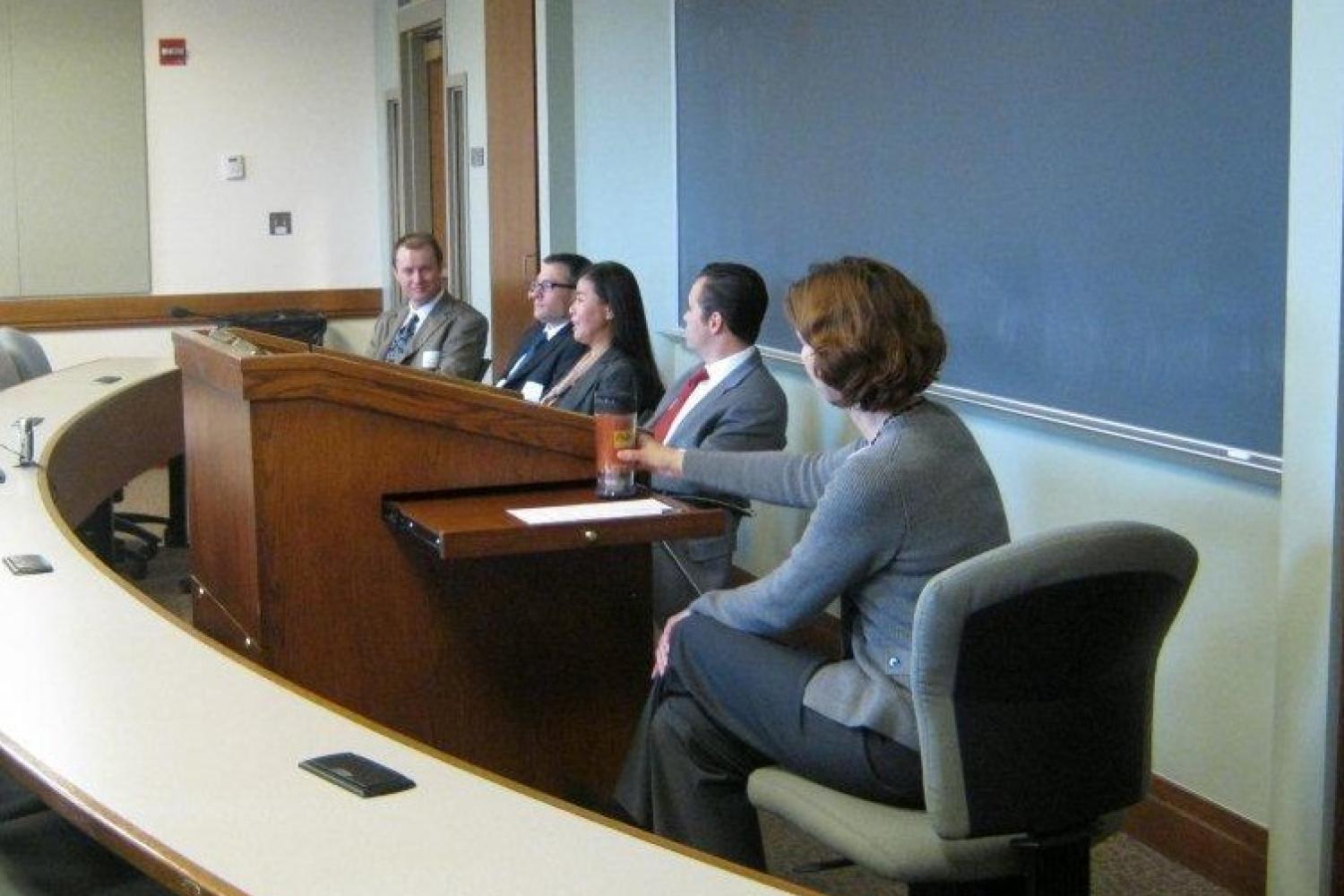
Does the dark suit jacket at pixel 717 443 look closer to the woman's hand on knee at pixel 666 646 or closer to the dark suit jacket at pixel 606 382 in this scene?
the dark suit jacket at pixel 606 382

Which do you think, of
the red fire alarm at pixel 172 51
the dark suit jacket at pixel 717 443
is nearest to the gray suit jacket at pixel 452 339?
the dark suit jacket at pixel 717 443

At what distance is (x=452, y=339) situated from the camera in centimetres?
539

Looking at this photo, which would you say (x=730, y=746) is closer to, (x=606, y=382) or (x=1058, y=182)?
(x=1058, y=182)

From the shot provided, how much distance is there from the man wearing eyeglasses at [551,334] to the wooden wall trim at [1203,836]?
220cm

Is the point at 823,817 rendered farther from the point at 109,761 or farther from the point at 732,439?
the point at 732,439

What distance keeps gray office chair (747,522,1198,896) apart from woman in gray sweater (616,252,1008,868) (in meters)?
0.17

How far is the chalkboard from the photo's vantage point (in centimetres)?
312

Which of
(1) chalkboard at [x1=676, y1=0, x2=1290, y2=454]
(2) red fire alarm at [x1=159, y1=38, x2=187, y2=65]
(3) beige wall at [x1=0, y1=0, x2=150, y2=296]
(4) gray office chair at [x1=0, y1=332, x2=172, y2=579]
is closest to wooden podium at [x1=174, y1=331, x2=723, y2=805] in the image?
(1) chalkboard at [x1=676, y1=0, x2=1290, y2=454]

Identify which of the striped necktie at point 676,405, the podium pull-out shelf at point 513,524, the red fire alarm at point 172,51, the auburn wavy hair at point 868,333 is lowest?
the podium pull-out shelf at point 513,524

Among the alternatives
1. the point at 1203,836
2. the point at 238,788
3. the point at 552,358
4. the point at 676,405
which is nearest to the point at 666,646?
the point at 238,788

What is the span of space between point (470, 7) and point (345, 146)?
1.72 meters

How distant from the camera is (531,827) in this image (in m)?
1.68

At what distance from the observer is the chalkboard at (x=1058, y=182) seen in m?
3.12

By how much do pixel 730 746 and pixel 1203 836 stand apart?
4.05ft
